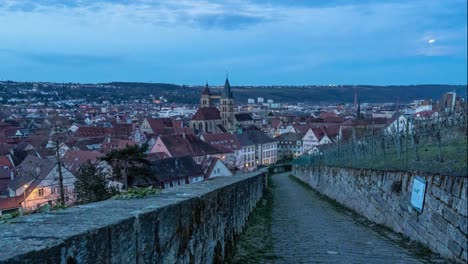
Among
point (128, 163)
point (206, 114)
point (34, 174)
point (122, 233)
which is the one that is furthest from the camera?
point (206, 114)

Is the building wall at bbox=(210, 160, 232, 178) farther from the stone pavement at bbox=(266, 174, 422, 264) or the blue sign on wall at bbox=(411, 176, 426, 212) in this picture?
the blue sign on wall at bbox=(411, 176, 426, 212)

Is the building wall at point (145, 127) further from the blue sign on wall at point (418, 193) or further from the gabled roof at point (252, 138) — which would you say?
the blue sign on wall at point (418, 193)

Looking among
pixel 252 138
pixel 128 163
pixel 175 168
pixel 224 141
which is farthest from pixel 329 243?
pixel 252 138

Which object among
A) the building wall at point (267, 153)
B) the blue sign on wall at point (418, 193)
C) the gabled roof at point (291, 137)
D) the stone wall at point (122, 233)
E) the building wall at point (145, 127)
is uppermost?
the stone wall at point (122, 233)

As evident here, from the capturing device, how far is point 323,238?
30.3 ft

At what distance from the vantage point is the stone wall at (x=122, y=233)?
2369 millimetres

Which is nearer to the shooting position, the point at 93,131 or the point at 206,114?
the point at 93,131

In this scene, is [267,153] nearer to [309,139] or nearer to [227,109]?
[309,139]

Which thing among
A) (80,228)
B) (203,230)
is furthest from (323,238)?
(80,228)

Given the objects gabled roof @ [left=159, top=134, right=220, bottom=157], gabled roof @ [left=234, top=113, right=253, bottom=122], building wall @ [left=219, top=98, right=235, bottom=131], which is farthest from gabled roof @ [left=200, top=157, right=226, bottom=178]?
gabled roof @ [left=234, top=113, right=253, bottom=122]

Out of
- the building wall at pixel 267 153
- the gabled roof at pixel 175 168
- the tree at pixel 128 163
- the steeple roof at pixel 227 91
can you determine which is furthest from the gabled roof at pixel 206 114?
the tree at pixel 128 163

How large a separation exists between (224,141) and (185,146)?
1807cm

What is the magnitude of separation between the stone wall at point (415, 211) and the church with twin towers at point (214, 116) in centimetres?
8941

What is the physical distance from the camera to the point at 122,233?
3.02 metres
